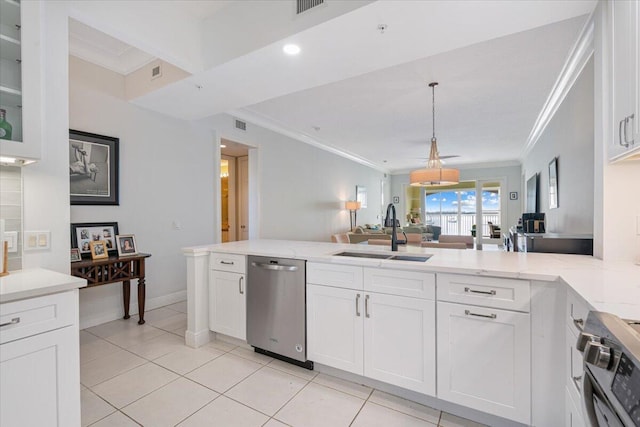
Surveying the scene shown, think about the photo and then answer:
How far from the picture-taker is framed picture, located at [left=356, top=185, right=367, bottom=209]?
28.8 ft

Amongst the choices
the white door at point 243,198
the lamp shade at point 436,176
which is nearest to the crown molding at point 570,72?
the lamp shade at point 436,176

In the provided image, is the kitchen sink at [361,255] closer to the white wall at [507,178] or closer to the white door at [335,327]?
the white door at [335,327]

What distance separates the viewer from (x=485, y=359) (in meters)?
1.57

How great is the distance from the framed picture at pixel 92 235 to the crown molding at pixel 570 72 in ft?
15.0

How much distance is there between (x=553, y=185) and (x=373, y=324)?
348 cm

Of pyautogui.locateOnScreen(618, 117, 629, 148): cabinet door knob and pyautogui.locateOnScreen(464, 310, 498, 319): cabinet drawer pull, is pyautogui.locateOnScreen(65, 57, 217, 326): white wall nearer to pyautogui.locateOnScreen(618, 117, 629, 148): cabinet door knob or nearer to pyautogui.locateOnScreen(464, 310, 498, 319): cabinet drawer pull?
pyautogui.locateOnScreen(464, 310, 498, 319): cabinet drawer pull

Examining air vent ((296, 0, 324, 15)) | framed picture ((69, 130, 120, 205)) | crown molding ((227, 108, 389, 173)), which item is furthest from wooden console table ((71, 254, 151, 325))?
air vent ((296, 0, 324, 15))

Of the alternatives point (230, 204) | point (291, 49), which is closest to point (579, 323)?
point (291, 49)

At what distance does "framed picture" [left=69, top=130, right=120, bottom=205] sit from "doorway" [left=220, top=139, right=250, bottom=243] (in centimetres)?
237

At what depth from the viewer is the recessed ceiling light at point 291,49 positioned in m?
2.25

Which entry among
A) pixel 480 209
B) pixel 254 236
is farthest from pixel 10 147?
pixel 480 209

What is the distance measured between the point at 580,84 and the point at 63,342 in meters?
4.48

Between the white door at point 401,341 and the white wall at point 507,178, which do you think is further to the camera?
the white wall at point 507,178

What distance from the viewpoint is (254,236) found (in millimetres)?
5004
